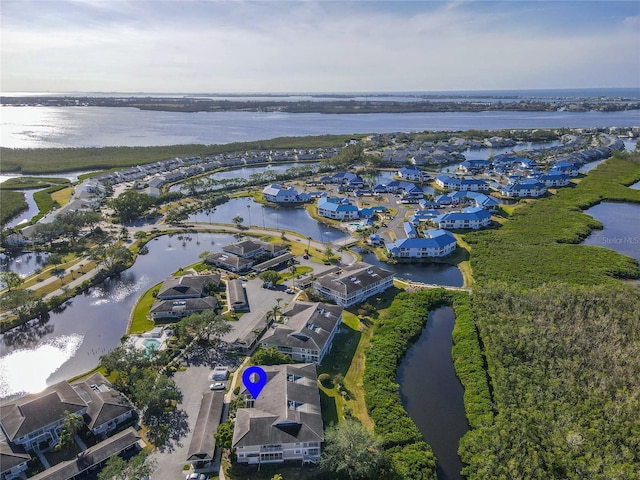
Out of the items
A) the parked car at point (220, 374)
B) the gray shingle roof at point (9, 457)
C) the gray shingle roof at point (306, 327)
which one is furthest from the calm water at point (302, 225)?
the gray shingle roof at point (9, 457)

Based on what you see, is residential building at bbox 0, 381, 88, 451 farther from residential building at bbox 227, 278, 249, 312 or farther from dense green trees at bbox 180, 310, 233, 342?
residential building at bbox 227, 278, 249, 312

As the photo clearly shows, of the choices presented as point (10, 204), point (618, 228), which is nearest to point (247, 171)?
point (10, 204)

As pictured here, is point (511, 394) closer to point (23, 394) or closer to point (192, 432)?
point (192, 432)

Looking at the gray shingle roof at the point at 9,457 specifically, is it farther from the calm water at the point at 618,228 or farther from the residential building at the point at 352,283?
the calm water at the point at 618,228

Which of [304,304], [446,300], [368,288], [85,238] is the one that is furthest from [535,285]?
[85,238]

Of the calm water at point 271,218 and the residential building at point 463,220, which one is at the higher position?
the residential building at point 463,220

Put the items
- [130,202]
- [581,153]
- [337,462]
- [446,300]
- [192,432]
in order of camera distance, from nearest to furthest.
Answer: [337,462] < [192,432] < [446,300] < [130,202] < [581,153]

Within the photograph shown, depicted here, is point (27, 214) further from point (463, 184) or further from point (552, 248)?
point (552, 248)
